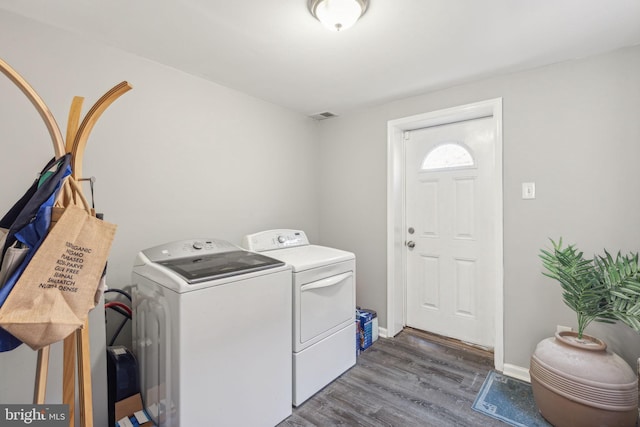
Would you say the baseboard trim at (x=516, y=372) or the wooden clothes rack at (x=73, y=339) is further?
the baseboard trim at (x=516, y=372)

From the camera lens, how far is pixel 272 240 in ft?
7.97

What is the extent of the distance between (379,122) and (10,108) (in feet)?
8.46

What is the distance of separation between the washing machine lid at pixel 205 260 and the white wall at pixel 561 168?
1.77 metres

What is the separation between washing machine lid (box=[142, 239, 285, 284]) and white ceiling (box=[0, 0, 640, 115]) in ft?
4.09

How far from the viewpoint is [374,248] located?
2.91 metres

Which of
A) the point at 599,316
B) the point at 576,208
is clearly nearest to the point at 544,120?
the point at 576,208

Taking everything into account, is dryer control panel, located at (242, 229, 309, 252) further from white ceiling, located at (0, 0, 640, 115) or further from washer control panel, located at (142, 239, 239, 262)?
white ceiling, located at (0, 0, 640, 115)

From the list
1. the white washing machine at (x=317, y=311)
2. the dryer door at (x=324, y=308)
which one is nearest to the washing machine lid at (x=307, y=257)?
the white washing machine at (x=317, y=311)

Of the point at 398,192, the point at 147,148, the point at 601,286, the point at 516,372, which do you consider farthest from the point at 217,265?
the point at 516,372

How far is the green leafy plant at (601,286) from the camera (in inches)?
59.0

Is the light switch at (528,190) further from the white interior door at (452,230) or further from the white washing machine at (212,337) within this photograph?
the white washing machine at (212,337)

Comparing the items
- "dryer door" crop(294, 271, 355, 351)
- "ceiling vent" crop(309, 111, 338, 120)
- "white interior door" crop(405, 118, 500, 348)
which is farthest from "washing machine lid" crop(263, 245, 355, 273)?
"ceiling vent" crop(309, 111, 338, 120)

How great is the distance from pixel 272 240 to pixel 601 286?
212 cm

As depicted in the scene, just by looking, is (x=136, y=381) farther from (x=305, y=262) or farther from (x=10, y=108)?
(x=10, y=108)
